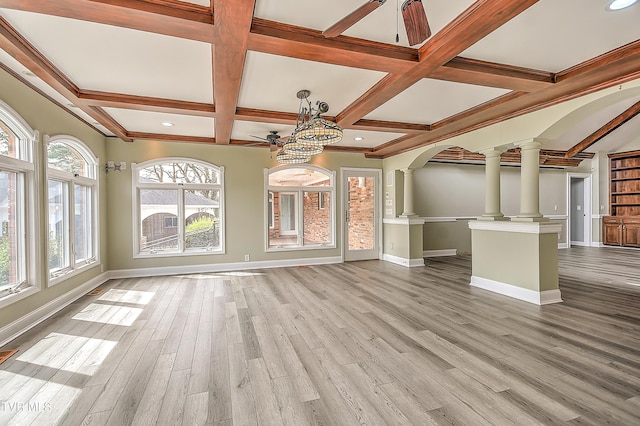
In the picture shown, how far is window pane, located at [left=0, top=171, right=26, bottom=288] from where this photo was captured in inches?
116

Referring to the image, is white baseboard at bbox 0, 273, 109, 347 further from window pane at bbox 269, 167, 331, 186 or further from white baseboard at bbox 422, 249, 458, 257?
white baseboard at bbox 422, 249, 458, 257

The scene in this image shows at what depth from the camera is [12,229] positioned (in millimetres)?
3070

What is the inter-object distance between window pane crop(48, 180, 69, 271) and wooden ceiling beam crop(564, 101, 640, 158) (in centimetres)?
1088

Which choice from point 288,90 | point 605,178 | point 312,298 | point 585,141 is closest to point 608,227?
point 605,178

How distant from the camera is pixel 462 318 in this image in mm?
3355

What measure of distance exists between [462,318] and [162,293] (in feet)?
13.5

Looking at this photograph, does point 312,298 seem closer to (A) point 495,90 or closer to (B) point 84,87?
(A) point 495,90

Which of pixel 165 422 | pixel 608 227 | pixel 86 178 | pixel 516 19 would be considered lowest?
pixel 165 422

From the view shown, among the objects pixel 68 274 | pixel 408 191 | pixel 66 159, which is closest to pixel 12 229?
pixel 68 274

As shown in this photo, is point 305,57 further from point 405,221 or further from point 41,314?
point 405,221

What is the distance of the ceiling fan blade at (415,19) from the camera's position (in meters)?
1.54

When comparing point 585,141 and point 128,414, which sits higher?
point 585,141

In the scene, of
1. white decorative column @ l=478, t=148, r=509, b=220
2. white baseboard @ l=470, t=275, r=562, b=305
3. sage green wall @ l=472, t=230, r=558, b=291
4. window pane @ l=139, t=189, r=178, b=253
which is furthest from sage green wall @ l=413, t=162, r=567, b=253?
window pane @ l=139, t=189, r=178, b=253

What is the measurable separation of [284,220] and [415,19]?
5.37 m
